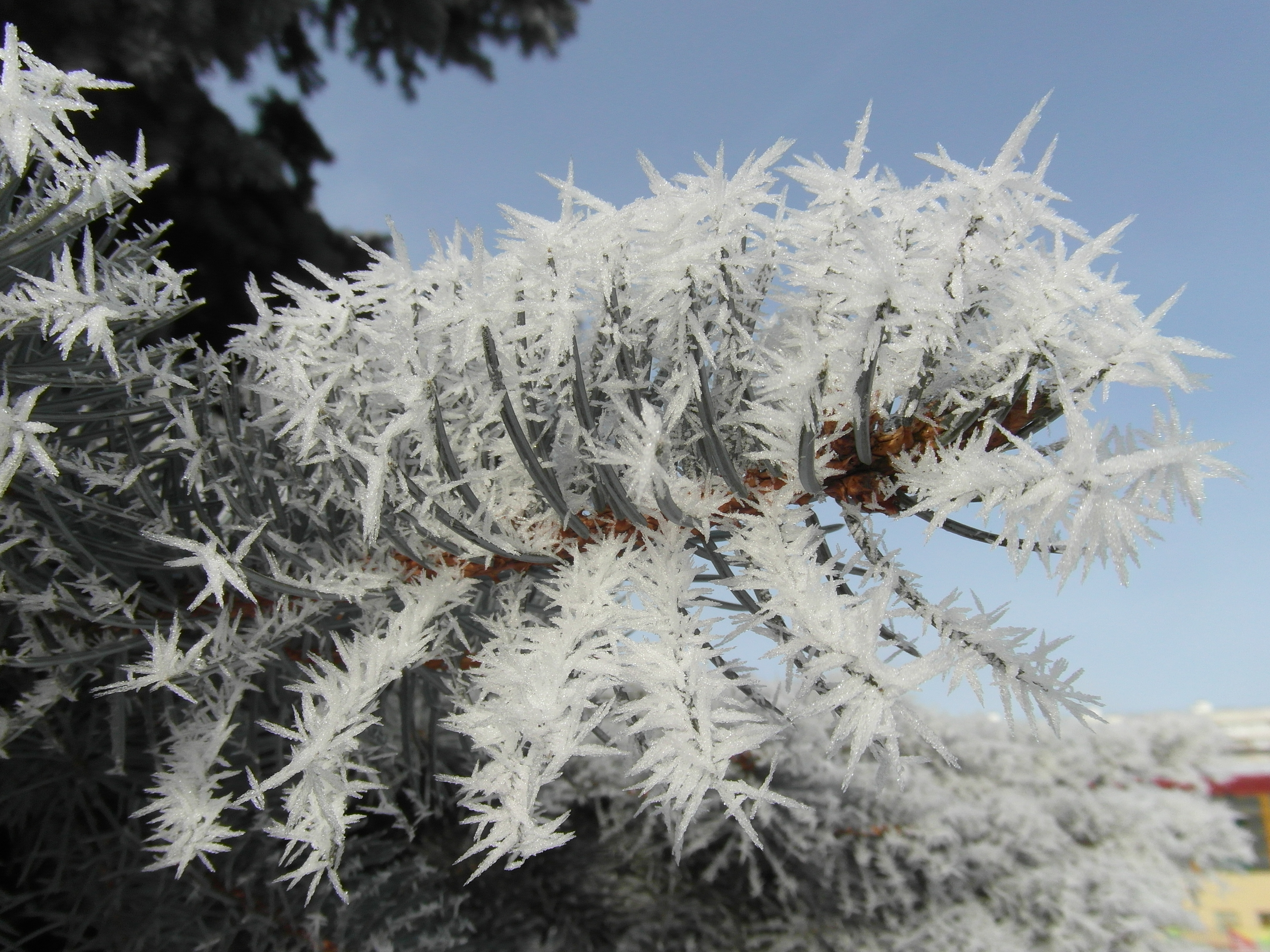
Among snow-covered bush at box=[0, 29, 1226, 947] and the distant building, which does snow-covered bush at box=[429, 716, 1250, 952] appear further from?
snow-covered bush at box=[0, 29, 1226, 947]

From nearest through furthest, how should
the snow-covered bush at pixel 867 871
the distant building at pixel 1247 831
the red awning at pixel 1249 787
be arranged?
the snow-covered bush at pixel 867 871
the distant building at pixel 1247 831
the red awning at pixel 1249 787

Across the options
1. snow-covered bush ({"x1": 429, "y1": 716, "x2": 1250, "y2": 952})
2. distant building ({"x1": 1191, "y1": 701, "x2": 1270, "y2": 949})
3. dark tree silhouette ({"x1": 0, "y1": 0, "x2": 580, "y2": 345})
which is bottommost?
snow-covered bush ({"x1": 429, "y1": 716, "x2": 1250, "y2": 952})

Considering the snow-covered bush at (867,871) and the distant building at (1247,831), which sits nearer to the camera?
the snow-covered bush at (867,871)

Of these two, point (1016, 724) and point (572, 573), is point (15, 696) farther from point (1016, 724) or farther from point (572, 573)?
point (1016, 724)

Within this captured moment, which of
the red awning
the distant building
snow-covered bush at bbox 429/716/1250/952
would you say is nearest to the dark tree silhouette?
snow-covered bush at bbox 429/716/1250/952

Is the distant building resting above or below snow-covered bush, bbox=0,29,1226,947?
above

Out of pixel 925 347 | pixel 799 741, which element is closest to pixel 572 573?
pixel 925 347

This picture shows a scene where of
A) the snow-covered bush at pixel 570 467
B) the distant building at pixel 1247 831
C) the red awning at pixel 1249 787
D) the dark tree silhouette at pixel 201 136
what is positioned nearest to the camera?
the snow-covered bush at pixel 570 467

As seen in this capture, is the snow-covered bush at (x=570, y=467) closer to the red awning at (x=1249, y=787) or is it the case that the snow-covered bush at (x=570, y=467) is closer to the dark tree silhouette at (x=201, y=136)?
the dark tree silhouette at (x=201, y=136)

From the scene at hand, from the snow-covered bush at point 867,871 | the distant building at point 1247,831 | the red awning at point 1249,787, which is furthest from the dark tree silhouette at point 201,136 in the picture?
the red awning at point 1249,787
